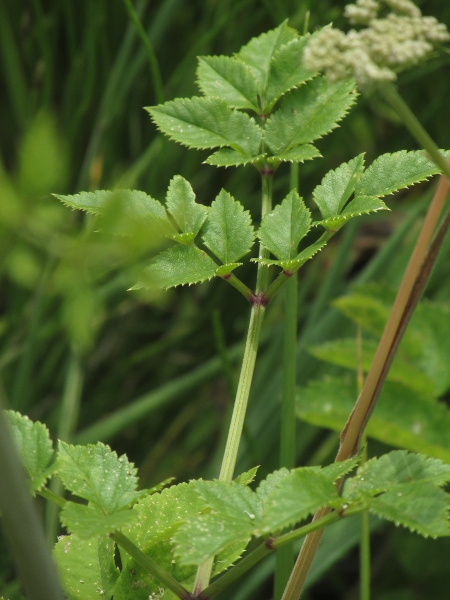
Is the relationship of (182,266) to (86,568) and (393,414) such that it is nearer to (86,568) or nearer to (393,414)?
(86,568)

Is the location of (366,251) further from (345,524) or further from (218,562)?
(218,562)

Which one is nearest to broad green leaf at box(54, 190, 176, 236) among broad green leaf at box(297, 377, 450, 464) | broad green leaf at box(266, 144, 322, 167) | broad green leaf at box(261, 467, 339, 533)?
broad green leaf at box(266, 144, 322, 167)

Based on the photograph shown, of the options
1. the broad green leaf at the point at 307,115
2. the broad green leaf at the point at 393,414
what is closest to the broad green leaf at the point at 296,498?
the broad green leaf at the point at 307,115

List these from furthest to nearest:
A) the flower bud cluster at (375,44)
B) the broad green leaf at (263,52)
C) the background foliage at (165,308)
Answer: the background foliage at (165,308) → the broad green leaf at (263,52) → the flower bud cluster at (375,44)

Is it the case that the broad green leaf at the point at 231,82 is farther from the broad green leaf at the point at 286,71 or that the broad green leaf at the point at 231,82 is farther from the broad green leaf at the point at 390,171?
the broad green leaf at the point at 390,171

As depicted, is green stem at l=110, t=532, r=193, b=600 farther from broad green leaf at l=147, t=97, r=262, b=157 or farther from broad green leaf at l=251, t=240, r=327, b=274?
broad green leaf at l=147, t=97, r=262, b=157
